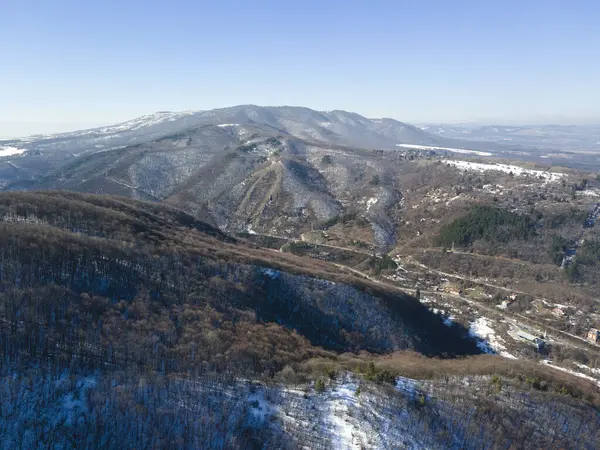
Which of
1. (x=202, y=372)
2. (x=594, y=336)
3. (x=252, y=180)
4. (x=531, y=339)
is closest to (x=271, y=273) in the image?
(x=202, y=372)

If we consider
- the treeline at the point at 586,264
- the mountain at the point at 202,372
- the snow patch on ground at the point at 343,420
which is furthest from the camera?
the treeline at the point at 586,264

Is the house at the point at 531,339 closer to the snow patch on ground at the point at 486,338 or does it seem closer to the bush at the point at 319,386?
the snow patch on ground at the point at 486,338

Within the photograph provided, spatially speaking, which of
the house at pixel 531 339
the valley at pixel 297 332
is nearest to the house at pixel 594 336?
the valley at pixel 297 332

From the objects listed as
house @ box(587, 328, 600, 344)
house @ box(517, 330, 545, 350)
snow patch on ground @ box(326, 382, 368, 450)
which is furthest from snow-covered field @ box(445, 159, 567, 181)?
snow patch on ground @ box(326, 382, 368, 450)

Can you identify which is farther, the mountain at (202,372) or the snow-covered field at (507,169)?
the snow-covered field at (507,169)

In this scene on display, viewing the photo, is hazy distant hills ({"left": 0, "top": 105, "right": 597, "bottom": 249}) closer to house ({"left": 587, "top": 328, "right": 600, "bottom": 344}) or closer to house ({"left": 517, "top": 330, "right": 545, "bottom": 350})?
house ({"left": 517, "top": 330, "right": 545, "bottom": 350})

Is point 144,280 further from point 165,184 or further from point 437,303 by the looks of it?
point 165,184
